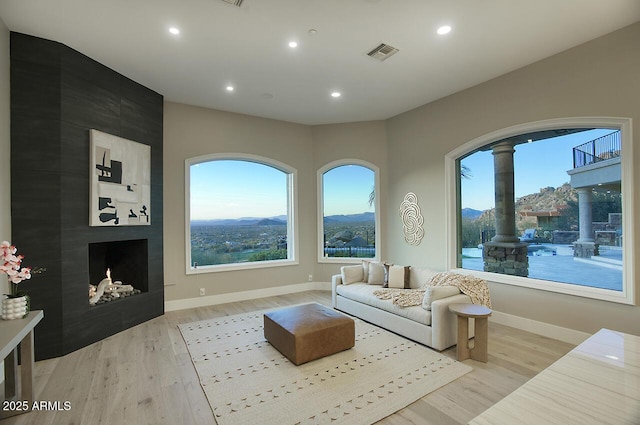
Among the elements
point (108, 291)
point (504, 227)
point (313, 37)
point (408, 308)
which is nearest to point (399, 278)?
point (408, 308)

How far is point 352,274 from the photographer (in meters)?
4.87

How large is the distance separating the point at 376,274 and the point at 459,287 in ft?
4.50

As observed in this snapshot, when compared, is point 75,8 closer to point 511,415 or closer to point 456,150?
point 511,415

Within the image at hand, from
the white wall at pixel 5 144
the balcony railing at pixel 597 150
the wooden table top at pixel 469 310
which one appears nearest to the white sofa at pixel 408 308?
the wooden table top at pixel 469 310

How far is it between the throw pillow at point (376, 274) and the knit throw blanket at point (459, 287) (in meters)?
0.64

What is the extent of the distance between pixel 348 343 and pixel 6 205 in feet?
12.4

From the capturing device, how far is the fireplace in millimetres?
4301

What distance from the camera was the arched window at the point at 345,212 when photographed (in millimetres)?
6090

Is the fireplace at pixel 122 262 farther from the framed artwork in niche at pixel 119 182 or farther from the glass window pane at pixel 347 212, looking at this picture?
the glass window pane at pixel 347 212

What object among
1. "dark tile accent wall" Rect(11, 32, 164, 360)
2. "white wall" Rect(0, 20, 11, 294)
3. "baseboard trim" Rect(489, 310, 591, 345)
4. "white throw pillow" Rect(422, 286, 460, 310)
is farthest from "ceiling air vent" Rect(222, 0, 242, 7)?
"baseboard trim" Rect(489, 310, 591, 345)

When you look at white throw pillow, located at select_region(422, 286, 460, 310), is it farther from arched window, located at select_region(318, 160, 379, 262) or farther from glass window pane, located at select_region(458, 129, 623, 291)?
arched window, located at select_region(318, 160, 379, 262)

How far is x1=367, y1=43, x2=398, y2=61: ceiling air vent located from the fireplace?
4037 millimetres

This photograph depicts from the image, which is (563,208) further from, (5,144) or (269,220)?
(5,144)

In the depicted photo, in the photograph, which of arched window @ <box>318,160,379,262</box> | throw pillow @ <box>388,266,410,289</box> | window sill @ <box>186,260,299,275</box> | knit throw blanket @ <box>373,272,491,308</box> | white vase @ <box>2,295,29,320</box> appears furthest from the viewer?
arched window @ <box>318,160,379,262</box>
